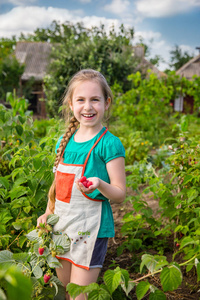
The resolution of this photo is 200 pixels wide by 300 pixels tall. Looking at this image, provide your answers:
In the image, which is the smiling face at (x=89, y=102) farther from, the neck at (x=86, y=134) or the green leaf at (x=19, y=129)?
the green leaf at (x=19, y=129)

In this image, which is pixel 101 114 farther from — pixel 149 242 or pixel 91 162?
pixel 149 242

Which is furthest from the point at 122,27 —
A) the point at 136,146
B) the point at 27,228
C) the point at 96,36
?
the point at 27,228

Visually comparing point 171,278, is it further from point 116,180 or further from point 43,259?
point 43,259

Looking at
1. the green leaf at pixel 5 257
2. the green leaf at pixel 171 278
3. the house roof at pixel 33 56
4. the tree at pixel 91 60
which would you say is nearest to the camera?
the green leaf at pixel 171 278

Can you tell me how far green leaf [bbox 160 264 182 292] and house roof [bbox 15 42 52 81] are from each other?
2106cm

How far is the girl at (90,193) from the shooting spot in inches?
59.8

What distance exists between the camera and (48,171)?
1869 mm

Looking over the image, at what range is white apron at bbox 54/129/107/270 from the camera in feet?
4.99

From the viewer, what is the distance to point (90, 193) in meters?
1.52

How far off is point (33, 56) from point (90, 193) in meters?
22.9

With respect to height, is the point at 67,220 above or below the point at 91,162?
below

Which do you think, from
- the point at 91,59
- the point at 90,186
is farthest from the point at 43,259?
the point at 91,59

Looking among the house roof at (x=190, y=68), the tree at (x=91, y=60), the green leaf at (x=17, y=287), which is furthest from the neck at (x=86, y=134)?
the house roof at (x=190, y=68)

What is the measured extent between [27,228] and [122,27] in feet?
33.3
